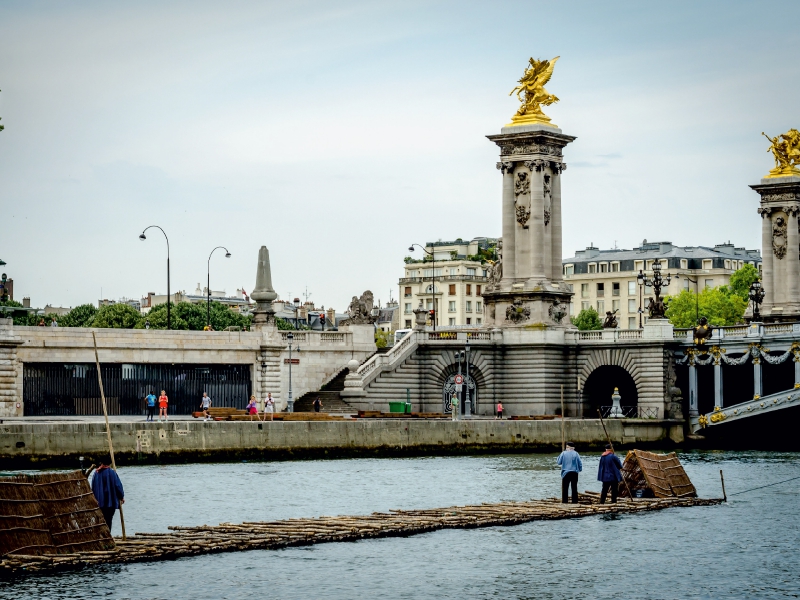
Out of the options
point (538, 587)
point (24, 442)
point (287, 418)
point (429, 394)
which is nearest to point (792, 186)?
point (429, 394)

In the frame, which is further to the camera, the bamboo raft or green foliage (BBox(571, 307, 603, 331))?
green foliage (BBox(571, 307, 603, 331))

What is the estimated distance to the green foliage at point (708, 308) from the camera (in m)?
153

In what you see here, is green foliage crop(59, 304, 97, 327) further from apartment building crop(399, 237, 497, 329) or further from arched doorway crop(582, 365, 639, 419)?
arched doorway crop(582, 365, 639, 419)

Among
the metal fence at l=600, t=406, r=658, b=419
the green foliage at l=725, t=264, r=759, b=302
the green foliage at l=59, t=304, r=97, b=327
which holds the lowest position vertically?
the metal fence at l=600, t=406, r=658, b=419

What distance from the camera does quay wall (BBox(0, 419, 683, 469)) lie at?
67.1 metres

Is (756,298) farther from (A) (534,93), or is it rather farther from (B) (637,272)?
(B) (637,272)

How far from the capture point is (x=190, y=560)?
136 feet

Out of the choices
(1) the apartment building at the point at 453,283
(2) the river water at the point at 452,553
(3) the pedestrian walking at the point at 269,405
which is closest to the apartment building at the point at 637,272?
(1) the apartment building at the point at 453,283

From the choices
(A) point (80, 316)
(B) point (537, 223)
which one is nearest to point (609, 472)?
(B) point (537, 223)

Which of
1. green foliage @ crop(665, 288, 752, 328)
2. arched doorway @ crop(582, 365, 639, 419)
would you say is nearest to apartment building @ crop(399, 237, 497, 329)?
green foliage @ crop(665, 288, 752, 328)

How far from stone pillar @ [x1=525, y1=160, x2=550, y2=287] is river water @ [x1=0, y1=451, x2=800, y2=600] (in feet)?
105

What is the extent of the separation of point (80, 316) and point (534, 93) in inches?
2668

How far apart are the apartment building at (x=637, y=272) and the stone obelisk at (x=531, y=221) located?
7337cm

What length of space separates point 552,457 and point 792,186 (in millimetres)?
41223
